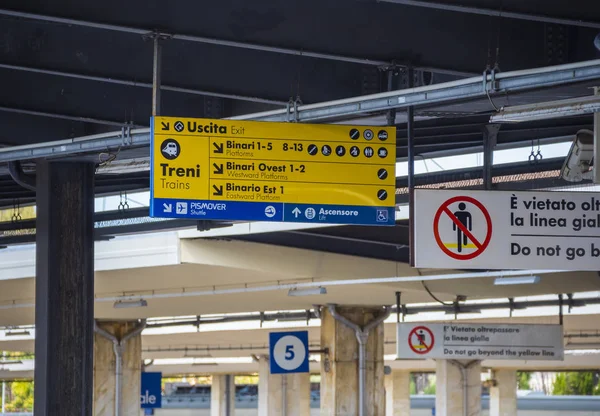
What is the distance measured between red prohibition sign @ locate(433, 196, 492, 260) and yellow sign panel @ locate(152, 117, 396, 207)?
0.53m

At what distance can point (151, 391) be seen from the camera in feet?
103

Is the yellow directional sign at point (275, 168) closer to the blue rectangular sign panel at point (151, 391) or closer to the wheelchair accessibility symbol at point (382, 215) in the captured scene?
the wheelchair accessibility symbol at point (382, 215)

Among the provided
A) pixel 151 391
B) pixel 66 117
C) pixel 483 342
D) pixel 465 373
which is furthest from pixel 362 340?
pixel 66 117

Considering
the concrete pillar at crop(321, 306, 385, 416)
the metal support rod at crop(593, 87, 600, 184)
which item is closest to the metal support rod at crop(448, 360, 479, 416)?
the concrete pillar at crop(321, 306, 385, 416)

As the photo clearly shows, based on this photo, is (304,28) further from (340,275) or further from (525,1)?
(340,275)

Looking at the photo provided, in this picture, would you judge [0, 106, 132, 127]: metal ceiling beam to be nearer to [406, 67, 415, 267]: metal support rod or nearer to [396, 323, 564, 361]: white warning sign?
[406, 67, 415, 267]: metal support rod

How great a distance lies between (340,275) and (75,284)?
804 cm

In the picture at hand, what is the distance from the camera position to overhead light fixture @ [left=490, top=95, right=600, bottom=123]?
32.3 feet

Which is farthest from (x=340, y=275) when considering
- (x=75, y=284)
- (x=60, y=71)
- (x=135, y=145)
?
(x=60, y=71)

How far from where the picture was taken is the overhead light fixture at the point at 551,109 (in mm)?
9852

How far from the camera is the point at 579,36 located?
33.3 feet

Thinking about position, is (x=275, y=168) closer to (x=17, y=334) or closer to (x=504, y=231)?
(x=504, y=231)

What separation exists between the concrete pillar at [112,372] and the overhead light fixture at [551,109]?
20911 mm

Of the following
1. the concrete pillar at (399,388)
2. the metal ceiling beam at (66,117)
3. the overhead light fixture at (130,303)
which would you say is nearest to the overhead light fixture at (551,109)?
the metal ceiling beam at (66,117)
